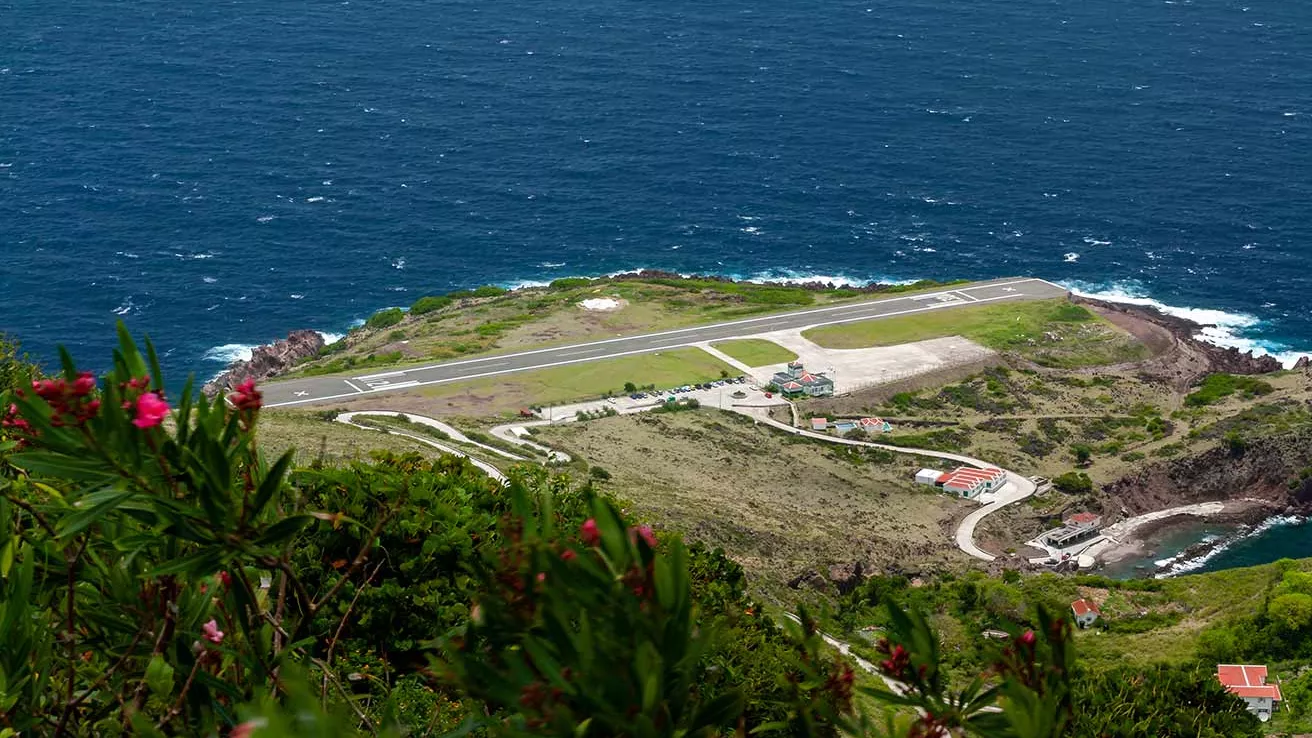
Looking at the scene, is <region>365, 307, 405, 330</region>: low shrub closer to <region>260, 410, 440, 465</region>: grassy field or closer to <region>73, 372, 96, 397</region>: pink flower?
<region>260, 410, 440, 465</region>: grassy field

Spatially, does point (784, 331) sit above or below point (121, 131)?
below

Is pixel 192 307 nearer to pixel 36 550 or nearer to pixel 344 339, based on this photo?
pixel 344 339

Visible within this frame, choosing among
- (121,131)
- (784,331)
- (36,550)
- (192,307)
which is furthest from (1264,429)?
(121,131)

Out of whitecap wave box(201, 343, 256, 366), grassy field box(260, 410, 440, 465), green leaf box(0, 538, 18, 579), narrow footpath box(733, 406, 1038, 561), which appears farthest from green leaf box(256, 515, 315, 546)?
whitecap wave box(201, 343, 256, 366)

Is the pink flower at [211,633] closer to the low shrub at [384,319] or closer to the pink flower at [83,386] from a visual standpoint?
the pink flower at [83,386]

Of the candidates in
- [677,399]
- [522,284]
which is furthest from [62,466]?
[522,284]

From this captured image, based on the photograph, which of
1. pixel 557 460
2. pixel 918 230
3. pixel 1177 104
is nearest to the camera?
pixel 557 460
